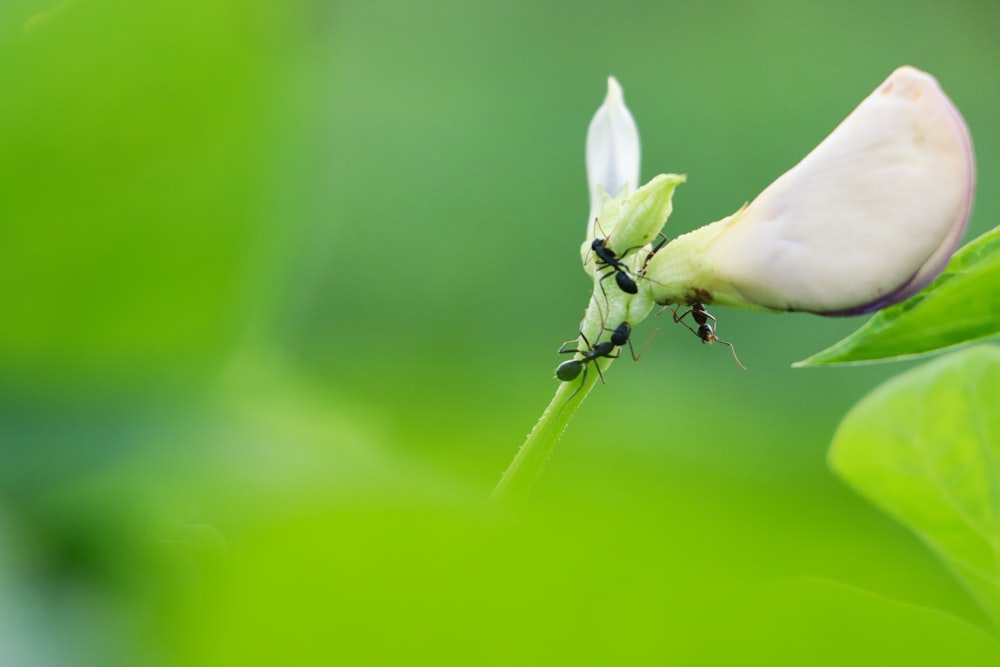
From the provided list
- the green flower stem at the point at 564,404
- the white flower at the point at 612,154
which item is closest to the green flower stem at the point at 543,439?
the green flower stem at the point at 564,404

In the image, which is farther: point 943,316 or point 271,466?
point 943,316

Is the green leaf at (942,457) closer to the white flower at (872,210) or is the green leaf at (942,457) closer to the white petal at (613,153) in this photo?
the white flower at (872,210)

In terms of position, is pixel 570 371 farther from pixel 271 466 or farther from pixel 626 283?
pixel 271 466

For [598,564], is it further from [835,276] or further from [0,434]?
[835,276]

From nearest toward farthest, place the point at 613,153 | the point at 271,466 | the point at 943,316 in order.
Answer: the point at 271,466 → the point at 943,316 → the point at 613,153

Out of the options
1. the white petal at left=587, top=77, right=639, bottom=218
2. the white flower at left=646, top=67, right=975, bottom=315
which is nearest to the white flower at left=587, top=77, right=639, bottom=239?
the white petal at left=587, top=77, right=639, bottom=218

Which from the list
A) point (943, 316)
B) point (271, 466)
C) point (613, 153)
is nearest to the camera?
point (271, 466)

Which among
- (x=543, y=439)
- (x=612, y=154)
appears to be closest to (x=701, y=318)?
(x=612, y=154)
